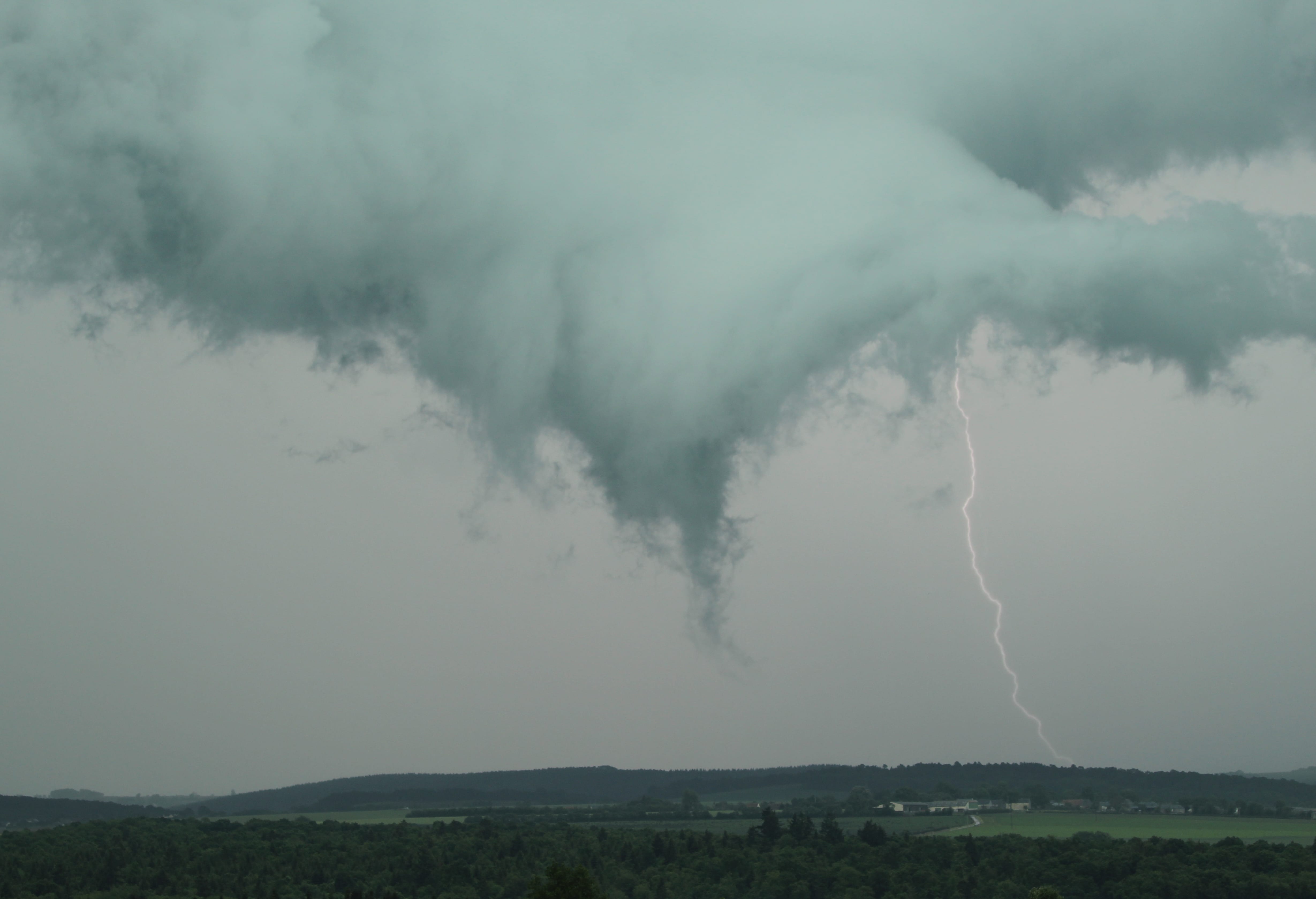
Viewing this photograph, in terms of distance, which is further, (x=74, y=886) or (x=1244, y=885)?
(x=74, y=886)

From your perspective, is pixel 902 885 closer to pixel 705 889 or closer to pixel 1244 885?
pixel 705 889

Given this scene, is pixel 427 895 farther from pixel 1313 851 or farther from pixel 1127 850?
pixel 1313 851

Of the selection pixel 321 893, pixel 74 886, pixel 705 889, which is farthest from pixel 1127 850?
pixel 74 886

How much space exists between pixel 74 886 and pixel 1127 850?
15779 cm

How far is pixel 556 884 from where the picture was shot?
10962 cm

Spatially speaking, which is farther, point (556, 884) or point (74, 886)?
point (74, 886)

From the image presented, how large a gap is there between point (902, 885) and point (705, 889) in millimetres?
29374

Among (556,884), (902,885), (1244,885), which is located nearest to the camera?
(556,884)

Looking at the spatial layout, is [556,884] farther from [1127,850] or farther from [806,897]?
[1127,850]

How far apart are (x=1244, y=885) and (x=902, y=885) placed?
45.4 metres

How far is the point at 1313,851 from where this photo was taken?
19525 centimetres

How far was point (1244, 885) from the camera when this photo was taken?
16962 centimetres

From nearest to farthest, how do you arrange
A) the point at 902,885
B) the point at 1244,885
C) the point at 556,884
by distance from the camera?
1. the point at 556,884
2. the point at 1244,885
3. the point at 902,885

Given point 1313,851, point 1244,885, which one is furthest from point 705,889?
point 1313,851
